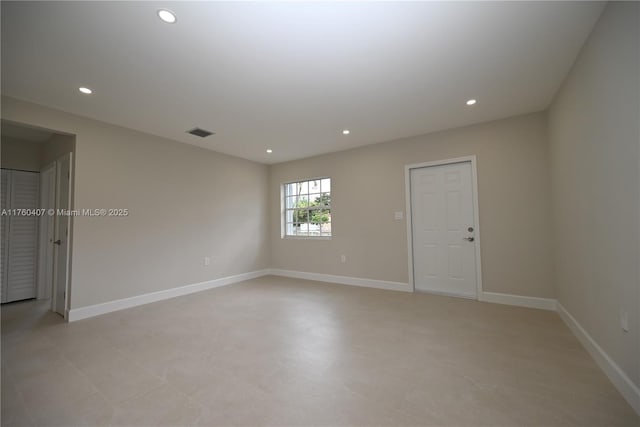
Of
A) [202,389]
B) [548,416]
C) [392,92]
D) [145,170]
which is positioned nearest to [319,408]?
[202,389]

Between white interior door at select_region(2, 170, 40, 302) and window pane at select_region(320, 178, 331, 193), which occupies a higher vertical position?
window pane at select_region(320, 178, 331, 193)

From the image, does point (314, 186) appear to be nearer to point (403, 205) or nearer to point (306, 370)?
point (403, 205)

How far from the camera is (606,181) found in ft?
6.06

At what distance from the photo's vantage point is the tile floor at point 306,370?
1562 millimetres

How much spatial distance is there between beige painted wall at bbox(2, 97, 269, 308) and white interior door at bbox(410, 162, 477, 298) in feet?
11.0

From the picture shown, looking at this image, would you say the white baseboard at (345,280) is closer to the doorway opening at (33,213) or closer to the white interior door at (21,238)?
the doorway opening at (33,213)

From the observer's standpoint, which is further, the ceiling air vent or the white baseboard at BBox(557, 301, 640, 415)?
the ceiling air vent

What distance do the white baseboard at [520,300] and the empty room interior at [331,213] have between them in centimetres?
4

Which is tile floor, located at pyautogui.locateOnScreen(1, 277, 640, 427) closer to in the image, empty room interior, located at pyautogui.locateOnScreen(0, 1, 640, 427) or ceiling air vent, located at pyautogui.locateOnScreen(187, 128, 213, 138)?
empty room interior, located at pyautogui.locateOnScreen(0, 1, 640, 427)

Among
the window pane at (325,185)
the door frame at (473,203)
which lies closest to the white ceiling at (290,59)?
the door frame at (473,203)

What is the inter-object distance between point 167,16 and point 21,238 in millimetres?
4638

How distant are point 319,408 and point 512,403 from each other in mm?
1192

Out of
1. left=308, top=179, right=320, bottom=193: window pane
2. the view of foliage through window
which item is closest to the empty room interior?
the view of foliage through window

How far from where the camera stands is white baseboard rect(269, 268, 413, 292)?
4396 mm
